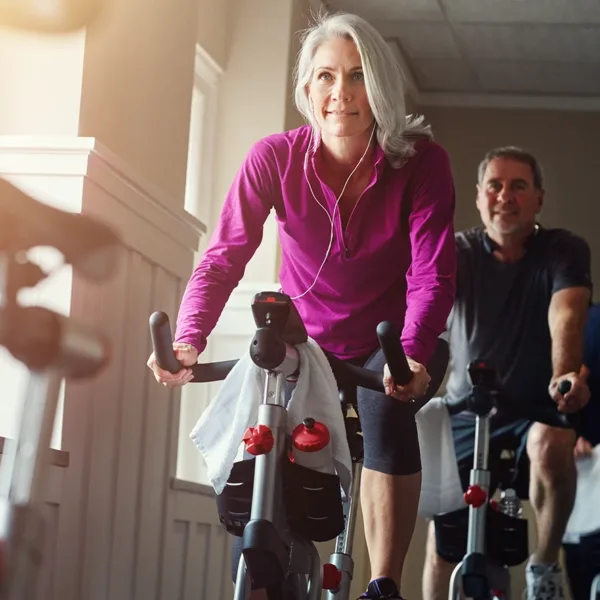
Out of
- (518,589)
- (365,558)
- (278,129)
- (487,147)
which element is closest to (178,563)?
(278,129)

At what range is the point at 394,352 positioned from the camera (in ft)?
4.91

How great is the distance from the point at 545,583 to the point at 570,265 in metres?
0.88

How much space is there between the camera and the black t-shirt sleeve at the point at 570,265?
3.02 m

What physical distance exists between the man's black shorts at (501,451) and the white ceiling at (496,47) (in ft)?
7.28

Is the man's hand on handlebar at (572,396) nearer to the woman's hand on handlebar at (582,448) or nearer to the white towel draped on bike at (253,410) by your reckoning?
the white towel draped on bike at (253,410)

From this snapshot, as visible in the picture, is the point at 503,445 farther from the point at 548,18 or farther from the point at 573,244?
the point at 548,18

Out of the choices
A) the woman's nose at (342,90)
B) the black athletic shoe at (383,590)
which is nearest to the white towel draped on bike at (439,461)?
the black athletic shoe at (383,590)

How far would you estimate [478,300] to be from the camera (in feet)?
10.5

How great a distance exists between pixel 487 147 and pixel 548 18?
1087 mm

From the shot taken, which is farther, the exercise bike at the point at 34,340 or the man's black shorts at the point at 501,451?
the man's black shorts at the point at 501,451

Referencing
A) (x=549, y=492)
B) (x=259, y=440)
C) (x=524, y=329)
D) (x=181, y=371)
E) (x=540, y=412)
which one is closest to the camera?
(x=259, y=440)

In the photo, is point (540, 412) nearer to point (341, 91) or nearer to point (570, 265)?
point (341, 91)

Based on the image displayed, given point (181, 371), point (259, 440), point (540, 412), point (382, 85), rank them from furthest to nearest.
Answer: point (540, 412) < point (382, 85) < point (181, 371) < point (259, 440)

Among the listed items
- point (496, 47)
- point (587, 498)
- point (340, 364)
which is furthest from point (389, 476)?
point (496, 47)
